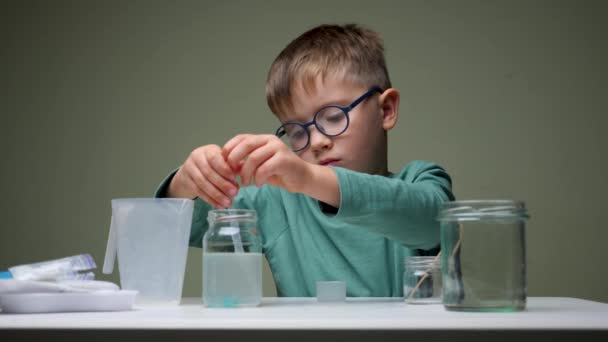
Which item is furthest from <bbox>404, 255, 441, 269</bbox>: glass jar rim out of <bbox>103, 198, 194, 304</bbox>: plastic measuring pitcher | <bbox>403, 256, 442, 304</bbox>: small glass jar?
<bbox>103, 198, 194, 304</bbox>: plastic measuring pitcher

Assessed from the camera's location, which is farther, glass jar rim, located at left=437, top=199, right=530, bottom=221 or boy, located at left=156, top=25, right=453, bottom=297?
boy, located at left=156, top=25, right=453, bottom=297

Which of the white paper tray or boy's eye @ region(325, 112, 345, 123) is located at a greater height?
boy's eye @ region(325, 112, 345, 123)

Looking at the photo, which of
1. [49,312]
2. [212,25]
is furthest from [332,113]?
[212,25]

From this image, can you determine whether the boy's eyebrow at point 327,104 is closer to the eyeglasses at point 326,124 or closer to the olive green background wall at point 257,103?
the eyeglasses at point 326,124

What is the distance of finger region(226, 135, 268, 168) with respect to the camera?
0.78 m

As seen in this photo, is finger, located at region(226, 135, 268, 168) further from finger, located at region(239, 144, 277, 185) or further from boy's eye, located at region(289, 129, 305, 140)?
boy's eye, located at region(289, 129, 305, 140)

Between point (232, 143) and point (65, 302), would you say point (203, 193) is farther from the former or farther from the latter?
point (65, 302)

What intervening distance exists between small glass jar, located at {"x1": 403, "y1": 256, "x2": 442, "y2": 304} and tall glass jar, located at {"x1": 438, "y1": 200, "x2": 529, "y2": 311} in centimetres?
16

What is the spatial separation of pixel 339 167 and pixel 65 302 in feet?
1.54

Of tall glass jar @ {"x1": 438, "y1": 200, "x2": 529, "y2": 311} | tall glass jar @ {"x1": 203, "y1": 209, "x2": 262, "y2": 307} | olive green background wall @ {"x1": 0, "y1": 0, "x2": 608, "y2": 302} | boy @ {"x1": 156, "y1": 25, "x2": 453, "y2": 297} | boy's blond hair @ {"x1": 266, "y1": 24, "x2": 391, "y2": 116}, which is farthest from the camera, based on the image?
olive green background wall @ {"x1": 0, "y1": 0, "x2": 608, "y2": 302}

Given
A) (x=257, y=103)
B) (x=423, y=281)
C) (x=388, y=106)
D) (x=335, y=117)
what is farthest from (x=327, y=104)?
(x=257, y=103)

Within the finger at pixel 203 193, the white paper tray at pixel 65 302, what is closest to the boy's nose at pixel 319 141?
the finger at pixel 203 193

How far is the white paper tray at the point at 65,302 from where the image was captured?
0.61m

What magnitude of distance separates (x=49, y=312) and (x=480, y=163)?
5.21 feet
